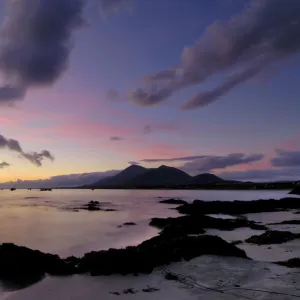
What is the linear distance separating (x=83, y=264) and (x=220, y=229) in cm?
1590

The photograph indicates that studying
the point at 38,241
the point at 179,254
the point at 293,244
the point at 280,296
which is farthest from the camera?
the point at 38,241

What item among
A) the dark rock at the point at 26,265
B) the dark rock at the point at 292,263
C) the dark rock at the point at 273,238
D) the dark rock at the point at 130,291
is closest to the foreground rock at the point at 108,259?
the dark rock at the point at 26,265

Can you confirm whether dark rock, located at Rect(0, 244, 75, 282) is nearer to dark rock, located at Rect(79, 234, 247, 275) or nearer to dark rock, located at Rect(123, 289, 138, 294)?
dark rock, located at Rect(79, 234, 247, 275)

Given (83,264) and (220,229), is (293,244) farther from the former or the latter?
(83,264)

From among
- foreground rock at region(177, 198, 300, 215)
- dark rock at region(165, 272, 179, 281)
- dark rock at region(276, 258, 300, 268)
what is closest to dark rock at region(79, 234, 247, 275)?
dark rock at region(165, 272, 179, 281)

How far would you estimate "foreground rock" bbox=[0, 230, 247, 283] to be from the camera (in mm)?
12594

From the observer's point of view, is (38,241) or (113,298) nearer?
(113,298)

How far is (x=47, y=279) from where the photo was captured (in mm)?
12500

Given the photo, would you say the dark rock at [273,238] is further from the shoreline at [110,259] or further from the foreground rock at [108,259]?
the foreground rock at [108,259]

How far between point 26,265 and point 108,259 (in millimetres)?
3464

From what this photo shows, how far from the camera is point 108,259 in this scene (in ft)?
42.1

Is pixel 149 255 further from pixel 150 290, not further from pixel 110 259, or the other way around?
pixel 150 290

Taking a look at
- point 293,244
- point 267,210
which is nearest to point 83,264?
point 293,244

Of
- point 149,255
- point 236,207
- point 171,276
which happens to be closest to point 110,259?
point 149,255
